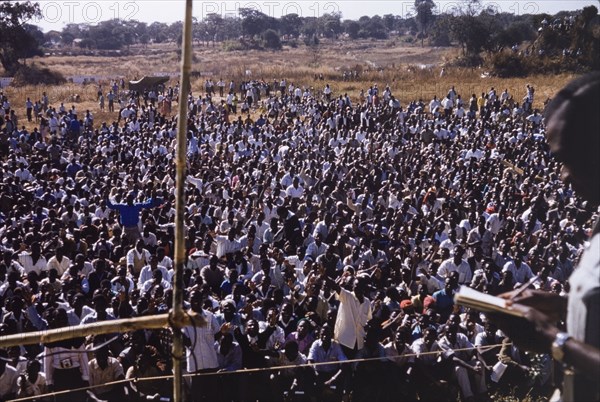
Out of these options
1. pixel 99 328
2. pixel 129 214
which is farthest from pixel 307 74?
pixel 99 328

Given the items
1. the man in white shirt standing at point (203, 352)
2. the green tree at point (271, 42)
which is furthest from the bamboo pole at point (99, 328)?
the green tree at point (271, 42)

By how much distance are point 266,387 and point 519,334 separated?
13.6 ft

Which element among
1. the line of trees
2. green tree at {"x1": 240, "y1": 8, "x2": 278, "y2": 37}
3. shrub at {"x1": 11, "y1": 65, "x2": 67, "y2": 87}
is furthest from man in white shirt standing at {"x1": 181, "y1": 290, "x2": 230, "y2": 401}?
green tree at {"x1": 240, "y1": 8, "x2": 278, "y2": 37}

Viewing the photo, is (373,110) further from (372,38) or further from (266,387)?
(372,38)

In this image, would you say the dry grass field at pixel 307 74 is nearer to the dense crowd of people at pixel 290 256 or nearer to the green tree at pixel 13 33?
the green tree at pixel 13 33

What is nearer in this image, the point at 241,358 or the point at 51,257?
the point at 241,358

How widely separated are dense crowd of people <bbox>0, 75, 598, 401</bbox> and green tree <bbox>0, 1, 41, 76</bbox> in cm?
2356

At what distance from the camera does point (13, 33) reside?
130ft

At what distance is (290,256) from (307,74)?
102 feet

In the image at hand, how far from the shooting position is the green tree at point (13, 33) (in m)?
39.3

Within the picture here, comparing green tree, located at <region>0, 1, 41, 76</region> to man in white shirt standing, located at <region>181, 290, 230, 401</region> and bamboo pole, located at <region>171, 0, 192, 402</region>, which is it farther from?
bamboo pole, located at <region>171, 0, 192, 402</region>

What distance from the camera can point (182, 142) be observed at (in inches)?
105

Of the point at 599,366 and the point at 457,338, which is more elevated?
the point at 599,366

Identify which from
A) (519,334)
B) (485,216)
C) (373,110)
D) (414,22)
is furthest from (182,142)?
(414,22)
